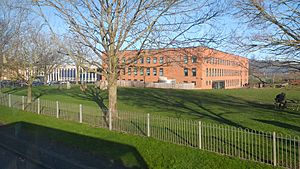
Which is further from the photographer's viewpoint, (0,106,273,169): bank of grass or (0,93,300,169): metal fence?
(0,93,300,169): metal fence

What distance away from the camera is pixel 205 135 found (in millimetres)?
8742

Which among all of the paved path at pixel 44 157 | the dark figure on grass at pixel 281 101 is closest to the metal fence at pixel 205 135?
the paved path at pixel 44 157

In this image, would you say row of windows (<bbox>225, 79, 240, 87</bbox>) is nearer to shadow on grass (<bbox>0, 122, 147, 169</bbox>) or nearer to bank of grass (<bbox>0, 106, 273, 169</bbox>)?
bank of grass (<bbox>0, 106, 273, 169</bbox>)

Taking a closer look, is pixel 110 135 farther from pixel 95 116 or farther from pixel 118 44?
pixel 118 44

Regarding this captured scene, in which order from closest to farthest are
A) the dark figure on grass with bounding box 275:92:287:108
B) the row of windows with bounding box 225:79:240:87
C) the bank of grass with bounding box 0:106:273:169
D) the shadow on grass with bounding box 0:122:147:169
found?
the bank of grass with bounding box 0:106:273:169 → the shadow on grass with bounding box 0:122:147:169 → the dark figure on grass with bounding box 275:92:287:108 → the row of windows with bounding box 225:79:240:87

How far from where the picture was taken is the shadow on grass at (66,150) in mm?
7527

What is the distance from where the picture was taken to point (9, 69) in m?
22.0

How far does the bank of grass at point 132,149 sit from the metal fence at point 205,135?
52cm

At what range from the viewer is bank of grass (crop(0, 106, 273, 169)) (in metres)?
6.95

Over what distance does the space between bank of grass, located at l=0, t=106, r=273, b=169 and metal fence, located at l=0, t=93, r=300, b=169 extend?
20.3 inches

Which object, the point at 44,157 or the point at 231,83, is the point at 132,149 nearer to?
the point at 44,157

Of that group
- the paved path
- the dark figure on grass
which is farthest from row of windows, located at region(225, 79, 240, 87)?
the paved path

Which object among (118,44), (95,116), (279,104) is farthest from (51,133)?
(279,104)

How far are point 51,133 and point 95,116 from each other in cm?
229
